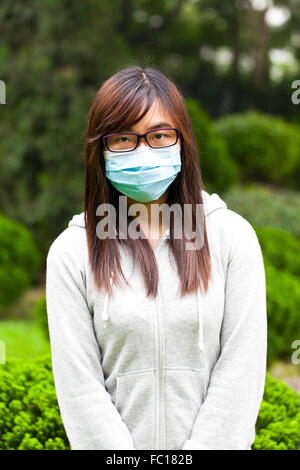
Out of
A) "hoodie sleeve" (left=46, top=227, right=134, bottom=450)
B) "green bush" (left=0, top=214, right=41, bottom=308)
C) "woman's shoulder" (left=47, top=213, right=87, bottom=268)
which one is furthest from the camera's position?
"green bush" (left=0, top=214, right=41, bottom=308)

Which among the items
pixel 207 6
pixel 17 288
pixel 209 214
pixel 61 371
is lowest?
pixel 17 288

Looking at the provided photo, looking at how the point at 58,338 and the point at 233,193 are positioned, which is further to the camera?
the point at 233,193

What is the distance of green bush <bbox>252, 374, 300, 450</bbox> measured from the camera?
2611 millimetres

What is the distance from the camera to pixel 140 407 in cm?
198

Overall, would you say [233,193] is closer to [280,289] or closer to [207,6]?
[280,289]

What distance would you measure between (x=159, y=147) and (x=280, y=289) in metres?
3.95

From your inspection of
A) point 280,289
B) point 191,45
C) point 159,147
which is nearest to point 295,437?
point 159,147

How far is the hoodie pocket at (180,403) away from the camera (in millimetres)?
1979

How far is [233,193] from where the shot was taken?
10.5 meters
